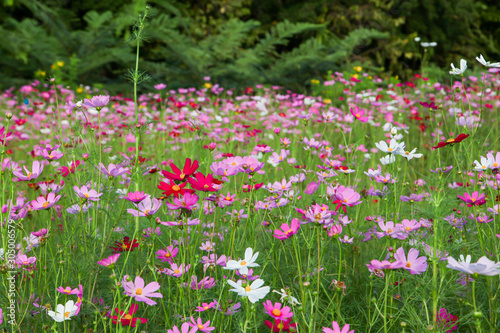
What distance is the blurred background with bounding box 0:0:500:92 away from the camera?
16.8ft

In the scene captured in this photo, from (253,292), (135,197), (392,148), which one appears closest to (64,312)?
(135,197)

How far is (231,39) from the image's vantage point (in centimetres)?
525

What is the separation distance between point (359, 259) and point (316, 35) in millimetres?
6001

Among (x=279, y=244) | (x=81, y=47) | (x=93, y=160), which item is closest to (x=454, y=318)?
(x=279, y=244)

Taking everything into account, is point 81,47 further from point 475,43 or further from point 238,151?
point 475,43

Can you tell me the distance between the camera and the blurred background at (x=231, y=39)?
512 centimetres

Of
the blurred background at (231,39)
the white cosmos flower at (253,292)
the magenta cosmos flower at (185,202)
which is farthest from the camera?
the blurred background at (231,39)

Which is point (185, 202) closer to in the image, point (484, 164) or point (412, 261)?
point (412, 261)

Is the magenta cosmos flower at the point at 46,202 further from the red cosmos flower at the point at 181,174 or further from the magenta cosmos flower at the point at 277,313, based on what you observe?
the magenta cosmos flower at the point at 277,313

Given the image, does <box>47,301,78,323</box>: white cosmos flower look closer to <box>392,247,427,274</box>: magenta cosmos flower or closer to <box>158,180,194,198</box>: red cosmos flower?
<box>158,180,194,198</box>: red cosmos flower

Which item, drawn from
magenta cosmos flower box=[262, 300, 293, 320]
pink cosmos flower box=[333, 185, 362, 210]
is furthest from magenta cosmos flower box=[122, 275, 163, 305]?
pink cosmos flower box=[333, 185, 362, 210]

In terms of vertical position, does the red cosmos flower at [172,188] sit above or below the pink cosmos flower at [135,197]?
above

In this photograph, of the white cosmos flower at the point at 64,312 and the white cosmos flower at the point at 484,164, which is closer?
the white cosmos flower at the point at 64,312

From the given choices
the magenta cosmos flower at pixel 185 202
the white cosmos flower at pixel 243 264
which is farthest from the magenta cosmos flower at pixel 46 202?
the white cosmos flower at pixel 243 264
